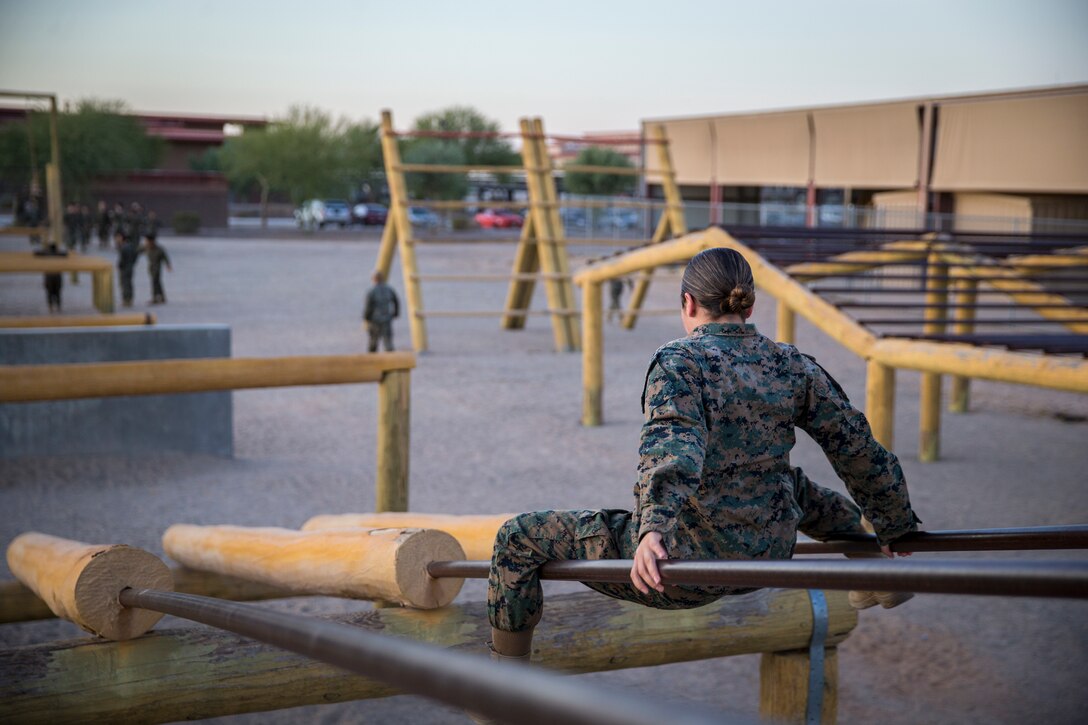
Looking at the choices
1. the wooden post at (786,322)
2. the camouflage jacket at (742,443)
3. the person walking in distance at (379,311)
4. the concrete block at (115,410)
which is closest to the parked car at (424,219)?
the person walking in distance at (379,311)

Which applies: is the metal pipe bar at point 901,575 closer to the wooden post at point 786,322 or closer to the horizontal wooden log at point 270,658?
the horizontal wooden log at point 270,658

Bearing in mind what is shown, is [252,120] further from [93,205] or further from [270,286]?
[270,286]

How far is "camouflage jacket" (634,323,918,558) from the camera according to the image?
238 centimetres

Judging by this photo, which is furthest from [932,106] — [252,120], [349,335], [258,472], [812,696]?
[252,120]

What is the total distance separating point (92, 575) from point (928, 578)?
93.1 inches

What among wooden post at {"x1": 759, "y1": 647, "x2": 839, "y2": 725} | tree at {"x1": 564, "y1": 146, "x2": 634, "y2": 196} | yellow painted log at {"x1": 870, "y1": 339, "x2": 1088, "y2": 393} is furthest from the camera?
tree at {"x1": 564, "y1": 146, "x2": 634, "y2": 196}

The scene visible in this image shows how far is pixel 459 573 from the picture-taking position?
9.85 ft

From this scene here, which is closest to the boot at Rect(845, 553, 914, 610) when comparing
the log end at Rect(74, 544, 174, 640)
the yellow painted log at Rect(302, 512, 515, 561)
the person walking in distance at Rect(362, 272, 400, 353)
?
the yellow painted log at Rect(302, 512, 515, 561)

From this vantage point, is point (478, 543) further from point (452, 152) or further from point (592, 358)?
point (452, 152)

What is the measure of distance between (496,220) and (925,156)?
2597cm

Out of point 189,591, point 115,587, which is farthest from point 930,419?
point 115,587

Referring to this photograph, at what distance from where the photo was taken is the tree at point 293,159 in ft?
172

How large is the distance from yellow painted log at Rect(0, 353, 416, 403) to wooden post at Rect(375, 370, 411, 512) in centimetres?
8

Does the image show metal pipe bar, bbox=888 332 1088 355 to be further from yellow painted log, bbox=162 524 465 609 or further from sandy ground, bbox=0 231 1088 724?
yellow painted log, bbox=162 524 465 609
